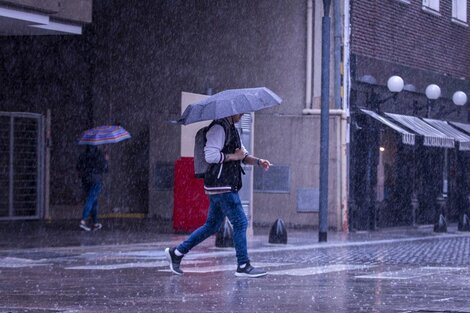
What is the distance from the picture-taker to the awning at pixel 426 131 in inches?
1019

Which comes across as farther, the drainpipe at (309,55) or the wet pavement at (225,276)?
the drainpipe at (309,55)

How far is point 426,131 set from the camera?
26.4 meters

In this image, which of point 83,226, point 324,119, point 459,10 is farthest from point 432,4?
point 83,226

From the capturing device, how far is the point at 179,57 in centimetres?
2689

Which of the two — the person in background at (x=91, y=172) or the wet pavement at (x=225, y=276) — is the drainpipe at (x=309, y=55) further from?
the person in background at (x=91, y=172)

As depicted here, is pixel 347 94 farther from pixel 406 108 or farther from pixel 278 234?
pixel 278 234

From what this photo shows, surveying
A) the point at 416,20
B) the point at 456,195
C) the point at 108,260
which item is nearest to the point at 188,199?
the point at 108,260

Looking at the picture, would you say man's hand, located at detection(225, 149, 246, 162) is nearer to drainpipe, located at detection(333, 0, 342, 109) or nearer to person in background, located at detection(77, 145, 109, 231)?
person in background, located at detection(77, 145, 109, 231)

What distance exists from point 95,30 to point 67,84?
5.27 feet

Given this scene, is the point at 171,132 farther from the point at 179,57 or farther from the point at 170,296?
the point at 170,296

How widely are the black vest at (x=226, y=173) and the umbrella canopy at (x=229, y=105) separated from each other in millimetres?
155

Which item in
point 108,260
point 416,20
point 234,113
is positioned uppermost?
point 416,20

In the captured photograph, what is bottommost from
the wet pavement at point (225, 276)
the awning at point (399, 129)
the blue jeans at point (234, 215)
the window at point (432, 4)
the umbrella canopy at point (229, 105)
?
the wet pavement at point (225, 276)

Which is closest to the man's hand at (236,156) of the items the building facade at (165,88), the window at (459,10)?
the building facade at (165,88)
